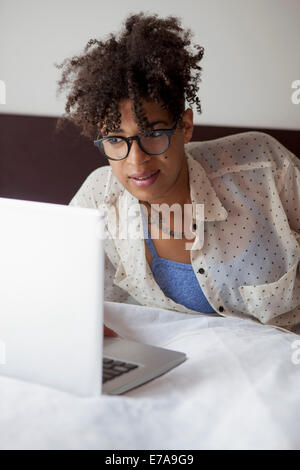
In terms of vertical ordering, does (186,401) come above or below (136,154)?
below

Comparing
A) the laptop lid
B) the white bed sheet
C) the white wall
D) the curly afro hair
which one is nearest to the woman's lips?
the curly afro hair

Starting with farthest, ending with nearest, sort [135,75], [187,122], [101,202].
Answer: [101,202] → [187,122] → [135,75]

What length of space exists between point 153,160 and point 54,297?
2.02 ft

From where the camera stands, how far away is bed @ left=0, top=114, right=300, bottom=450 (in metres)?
0.65

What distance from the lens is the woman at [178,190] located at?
4.05 ft

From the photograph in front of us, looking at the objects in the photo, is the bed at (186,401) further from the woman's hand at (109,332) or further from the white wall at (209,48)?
the white wall at (209,48)

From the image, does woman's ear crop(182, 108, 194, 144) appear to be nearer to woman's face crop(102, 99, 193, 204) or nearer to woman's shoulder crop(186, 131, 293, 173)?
woman's face crop(102, 99, 193, 204)

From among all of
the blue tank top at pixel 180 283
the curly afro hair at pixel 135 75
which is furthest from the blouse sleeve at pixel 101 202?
the curly afro hair at pixel 135 75

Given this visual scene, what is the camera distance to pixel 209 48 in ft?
6.04

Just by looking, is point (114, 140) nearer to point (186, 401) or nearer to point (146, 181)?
point (146, 181)

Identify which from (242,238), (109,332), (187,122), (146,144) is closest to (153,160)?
(146,144)

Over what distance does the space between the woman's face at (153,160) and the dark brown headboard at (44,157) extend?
0.56m

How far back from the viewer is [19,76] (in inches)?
79.7
